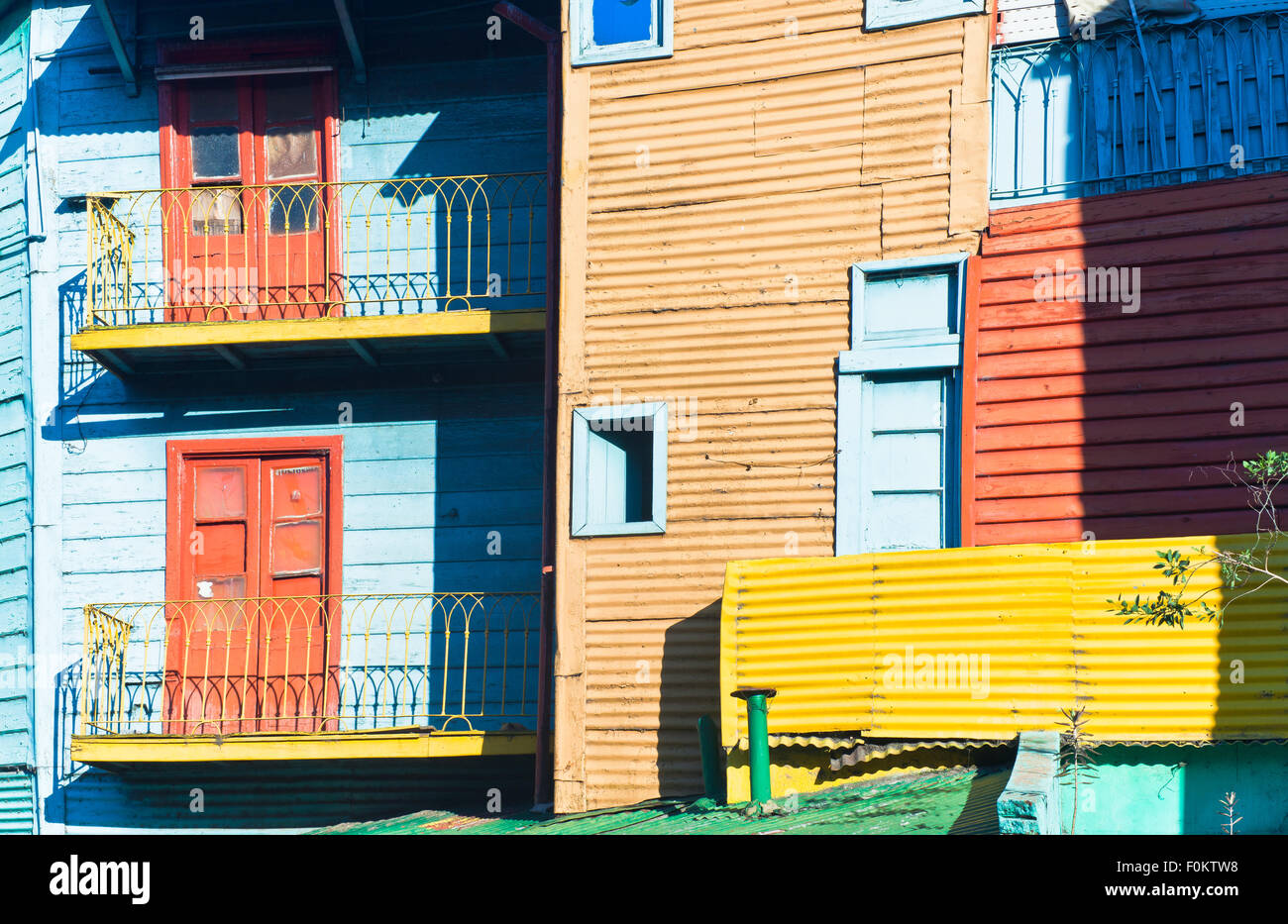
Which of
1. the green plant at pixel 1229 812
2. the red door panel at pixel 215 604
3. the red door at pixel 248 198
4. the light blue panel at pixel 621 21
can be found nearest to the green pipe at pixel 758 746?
the green plant at pixel 1229 812

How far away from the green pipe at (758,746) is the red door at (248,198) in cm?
584

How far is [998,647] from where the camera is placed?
963cm

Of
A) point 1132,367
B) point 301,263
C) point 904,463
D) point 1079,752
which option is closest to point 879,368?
point 904,463

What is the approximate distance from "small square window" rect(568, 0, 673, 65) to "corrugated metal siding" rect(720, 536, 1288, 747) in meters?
4.12

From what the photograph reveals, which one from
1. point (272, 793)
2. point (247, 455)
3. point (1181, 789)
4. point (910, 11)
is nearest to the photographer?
point (1181, 789)

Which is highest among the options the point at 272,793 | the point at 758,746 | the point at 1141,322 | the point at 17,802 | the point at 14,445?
the point at 1141,322

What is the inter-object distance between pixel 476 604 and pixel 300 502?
6.09ft

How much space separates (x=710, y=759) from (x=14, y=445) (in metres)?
7.25

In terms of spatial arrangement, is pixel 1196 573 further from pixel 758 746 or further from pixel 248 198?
pixel 248 198

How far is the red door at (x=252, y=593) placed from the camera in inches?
517

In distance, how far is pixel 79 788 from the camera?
13.4 m

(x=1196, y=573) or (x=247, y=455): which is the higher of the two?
(x=247, y=455)

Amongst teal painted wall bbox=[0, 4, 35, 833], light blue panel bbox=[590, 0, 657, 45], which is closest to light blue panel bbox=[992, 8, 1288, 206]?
light blue panel bbox=[590, 0, 657, 45]

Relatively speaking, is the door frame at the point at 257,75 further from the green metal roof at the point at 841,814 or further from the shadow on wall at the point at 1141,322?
the shadow on wall at the point at 1141,322
